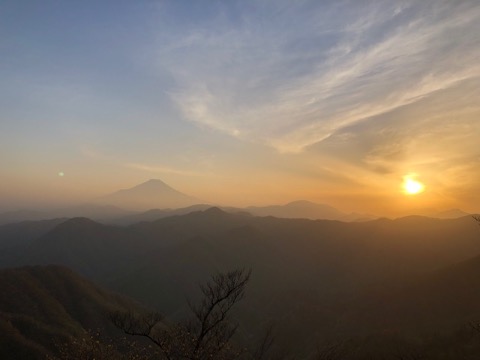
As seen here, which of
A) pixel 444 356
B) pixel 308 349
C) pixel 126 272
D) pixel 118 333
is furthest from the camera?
pixel 126 272

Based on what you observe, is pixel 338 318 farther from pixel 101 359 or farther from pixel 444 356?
pixel 101 359

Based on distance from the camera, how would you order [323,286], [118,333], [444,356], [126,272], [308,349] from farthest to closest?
[126,272] → [323,286] → [308,349] → [118,333] → [444,356]

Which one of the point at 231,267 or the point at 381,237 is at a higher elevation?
the point at 381,237

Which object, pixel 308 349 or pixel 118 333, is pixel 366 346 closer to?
pixel 308 349

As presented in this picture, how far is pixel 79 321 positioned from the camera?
85312 millimetres

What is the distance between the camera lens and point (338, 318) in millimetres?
107812

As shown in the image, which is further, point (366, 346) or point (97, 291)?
point (97, 291)

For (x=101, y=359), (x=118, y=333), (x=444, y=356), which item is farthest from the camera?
(x=118, y=333)

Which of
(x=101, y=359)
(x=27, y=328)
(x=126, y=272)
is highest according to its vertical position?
(x=101, y=359)

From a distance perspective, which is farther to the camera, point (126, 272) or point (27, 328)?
point (126, 272)

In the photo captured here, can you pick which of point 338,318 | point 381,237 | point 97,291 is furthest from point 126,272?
point 381,237

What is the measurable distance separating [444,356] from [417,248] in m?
123

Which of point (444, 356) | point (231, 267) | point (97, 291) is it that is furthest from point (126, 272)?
point (444, 356)

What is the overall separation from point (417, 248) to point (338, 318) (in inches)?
3419
